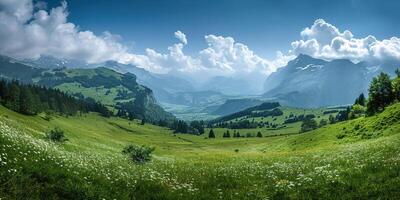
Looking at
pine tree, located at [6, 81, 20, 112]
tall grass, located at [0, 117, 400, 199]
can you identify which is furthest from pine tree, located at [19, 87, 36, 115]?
tall grass, located at [0, 117, 400, 199]

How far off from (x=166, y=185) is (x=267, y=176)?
6.06 meters

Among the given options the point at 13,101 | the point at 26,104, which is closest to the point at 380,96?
the point at 26,104

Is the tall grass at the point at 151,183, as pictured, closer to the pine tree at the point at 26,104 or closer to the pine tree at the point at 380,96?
the pine tree at the point at 380,96

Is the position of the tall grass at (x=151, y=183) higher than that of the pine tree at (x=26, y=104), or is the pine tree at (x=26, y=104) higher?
the pine tree at (x=26, y=104)

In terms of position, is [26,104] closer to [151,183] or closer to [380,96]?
[380,96]

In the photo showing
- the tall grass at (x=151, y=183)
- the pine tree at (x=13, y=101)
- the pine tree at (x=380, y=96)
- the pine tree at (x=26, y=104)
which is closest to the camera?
the tall grass at (x=151, y=183)

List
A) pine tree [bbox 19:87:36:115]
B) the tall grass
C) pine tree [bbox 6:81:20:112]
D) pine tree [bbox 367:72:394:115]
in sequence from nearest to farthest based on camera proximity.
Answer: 1. the tall grass
2. pine tree [bbox 367:72:394:115]
3. pine tree [bbox 19:87:36:115]
4. pine tree [bbox 6:81:20:112]

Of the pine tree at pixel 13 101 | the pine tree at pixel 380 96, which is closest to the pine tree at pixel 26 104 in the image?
the pine tree at pixel 13 101

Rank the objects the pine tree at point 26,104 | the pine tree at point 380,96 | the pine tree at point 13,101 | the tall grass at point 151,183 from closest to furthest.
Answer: the tall grass at point 151,183, the pine tree at point 380,96, the pine tree at point 26,104, the pine tree at point 13,101

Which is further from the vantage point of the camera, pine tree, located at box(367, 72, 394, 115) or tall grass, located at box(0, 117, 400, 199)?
pine tree, located at box(367, 72, 394, 115)

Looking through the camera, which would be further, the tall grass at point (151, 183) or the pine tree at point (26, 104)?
the pine tree at point (26, 104)

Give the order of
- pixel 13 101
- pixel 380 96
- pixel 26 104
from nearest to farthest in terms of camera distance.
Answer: pixel 380 96
pixel 26 104
pixel 13 101

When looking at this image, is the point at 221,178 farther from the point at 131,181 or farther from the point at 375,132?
the point at 375,132

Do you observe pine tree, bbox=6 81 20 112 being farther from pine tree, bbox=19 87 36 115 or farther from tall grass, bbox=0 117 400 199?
tall grass, bbox=0 117 400 199
